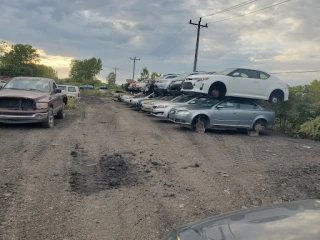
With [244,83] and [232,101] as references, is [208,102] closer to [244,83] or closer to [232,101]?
[232,101]

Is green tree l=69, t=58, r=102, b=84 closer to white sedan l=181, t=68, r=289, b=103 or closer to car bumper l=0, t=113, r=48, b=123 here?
white sedan l=181, t=68, r=289, b=103

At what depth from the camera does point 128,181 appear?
5.83 m

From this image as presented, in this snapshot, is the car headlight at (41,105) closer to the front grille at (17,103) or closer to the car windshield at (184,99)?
the front grille at (17,103)

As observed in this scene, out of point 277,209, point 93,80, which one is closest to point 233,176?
point 277,209

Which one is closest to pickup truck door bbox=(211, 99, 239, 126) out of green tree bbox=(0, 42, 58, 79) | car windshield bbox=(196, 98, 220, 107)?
car windshield bbox=(196, 98, 220, 107)

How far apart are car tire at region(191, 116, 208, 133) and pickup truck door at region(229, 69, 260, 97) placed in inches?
66.3

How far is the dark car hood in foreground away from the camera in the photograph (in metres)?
2.05

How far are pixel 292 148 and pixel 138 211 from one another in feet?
24.3

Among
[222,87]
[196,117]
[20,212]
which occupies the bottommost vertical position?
[20,212]

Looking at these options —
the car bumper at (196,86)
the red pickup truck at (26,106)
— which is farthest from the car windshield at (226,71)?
the red pickup truck at (26,106)

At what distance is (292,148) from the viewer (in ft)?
34.1

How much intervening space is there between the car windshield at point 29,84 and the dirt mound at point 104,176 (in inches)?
225

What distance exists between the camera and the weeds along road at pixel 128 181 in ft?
13.6

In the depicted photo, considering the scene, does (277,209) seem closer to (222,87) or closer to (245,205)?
(245,205)
